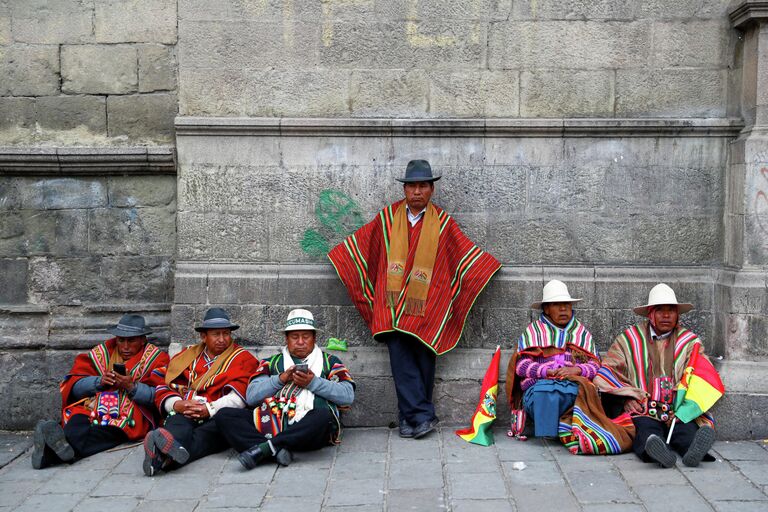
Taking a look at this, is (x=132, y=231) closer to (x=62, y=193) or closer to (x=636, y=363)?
(x=62, y=193)

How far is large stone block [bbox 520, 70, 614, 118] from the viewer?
6559 mm

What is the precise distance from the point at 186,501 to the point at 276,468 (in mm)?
705

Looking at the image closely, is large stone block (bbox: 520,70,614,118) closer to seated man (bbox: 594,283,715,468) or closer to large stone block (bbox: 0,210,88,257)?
seated man (bbox: 594,283,715,468)

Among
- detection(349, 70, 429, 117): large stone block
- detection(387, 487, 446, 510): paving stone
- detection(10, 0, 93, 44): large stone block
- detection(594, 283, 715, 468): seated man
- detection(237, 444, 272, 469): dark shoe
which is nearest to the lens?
detection(387, 487, 446, 510): paving stone

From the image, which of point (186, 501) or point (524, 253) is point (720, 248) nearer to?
point (524, 253)

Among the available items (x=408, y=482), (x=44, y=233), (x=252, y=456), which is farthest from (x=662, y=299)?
(x=44, y=233)

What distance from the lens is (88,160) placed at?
672 cm

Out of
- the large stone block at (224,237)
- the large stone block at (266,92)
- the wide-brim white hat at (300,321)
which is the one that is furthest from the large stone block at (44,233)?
the wide-brim white hat at (300,321)

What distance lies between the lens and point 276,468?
5.57m

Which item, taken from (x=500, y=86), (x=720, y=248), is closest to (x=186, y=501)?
(x=500, y=86)

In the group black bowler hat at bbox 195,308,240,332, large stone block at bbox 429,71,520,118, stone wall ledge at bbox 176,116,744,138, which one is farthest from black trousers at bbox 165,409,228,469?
large stone block at bbox 429,71,520,118

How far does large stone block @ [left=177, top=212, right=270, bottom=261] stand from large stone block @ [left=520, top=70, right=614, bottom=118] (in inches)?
84.3

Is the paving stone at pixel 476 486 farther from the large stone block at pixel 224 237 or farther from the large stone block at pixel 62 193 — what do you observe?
the large stone block at pixel 62 193

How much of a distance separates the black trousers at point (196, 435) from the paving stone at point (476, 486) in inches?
61.2
